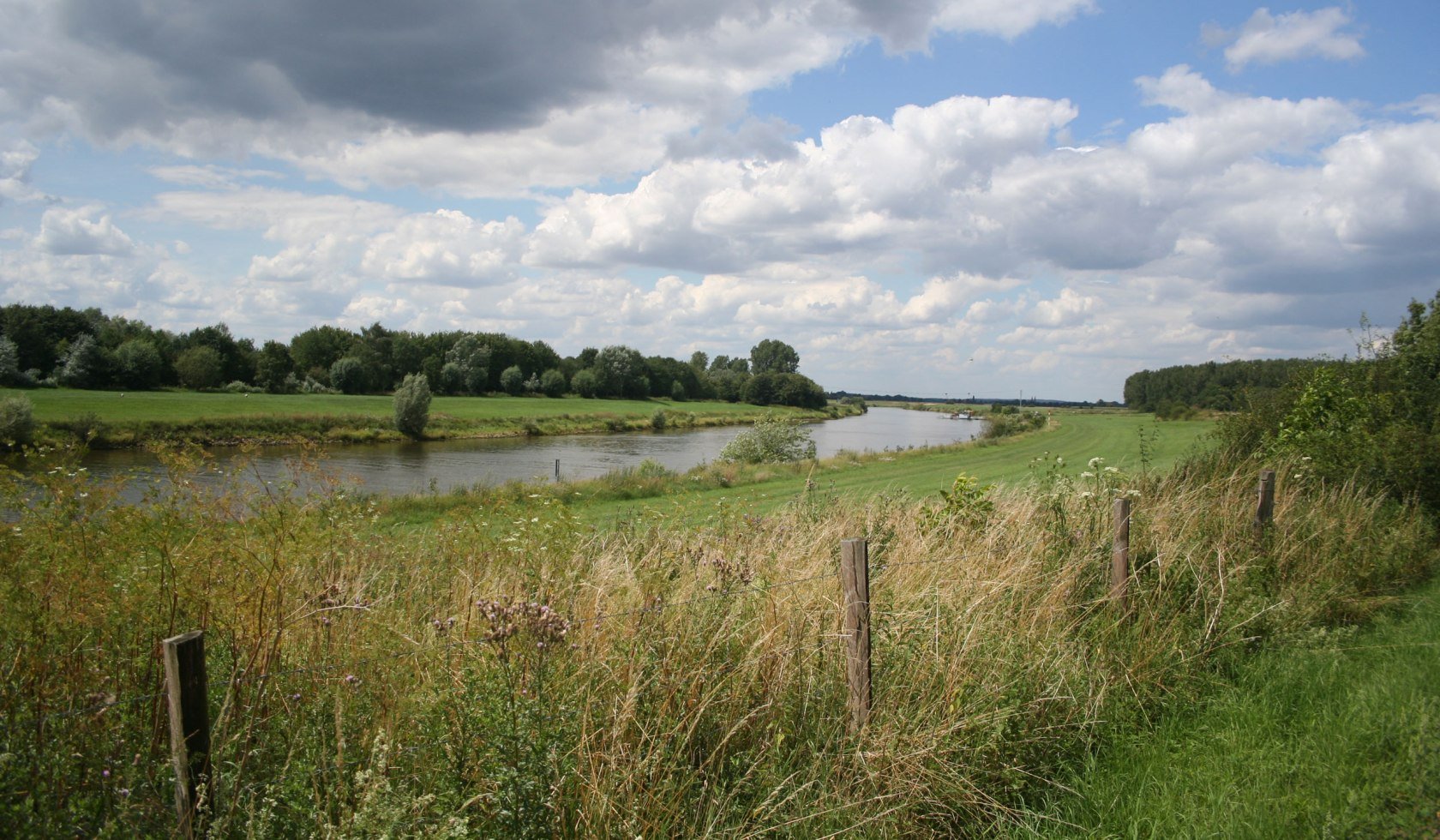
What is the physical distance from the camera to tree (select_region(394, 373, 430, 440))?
5478 cm

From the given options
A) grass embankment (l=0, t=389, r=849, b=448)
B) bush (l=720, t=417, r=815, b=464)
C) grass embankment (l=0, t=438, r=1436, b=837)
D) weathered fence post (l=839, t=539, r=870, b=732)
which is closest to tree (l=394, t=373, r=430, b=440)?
grass embankment (l=0, t=389, r=849, b=448)

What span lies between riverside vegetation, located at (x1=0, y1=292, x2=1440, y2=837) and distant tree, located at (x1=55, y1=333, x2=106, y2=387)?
241ft

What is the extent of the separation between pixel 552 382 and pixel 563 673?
343ft

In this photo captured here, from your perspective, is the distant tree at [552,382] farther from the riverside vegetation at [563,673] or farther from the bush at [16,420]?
the riverside vegetation at [563,673]

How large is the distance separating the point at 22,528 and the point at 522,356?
11114 cm

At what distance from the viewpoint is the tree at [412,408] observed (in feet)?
180

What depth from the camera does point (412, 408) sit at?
54.9 m

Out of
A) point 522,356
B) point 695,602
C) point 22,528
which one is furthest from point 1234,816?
point 522,356

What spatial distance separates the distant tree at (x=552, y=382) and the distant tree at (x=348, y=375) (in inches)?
876

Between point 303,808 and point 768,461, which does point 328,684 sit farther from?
point 768,461

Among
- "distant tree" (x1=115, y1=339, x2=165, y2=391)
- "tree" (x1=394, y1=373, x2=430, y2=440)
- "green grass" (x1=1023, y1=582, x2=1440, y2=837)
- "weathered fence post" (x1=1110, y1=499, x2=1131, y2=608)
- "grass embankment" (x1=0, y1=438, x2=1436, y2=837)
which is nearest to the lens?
"grass embankment" (x1=0, y1=438, x2=1436, y2=837)

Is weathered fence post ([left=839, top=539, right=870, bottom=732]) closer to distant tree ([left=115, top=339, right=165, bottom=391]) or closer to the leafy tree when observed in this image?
distant tree ([left=115, top=339, right=165, bottom=391])

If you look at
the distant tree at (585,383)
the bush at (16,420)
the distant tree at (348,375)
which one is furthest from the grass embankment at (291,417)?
the distant tree at (585,383)

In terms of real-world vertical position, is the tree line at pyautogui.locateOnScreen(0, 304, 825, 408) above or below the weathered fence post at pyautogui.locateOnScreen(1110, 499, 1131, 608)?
above
